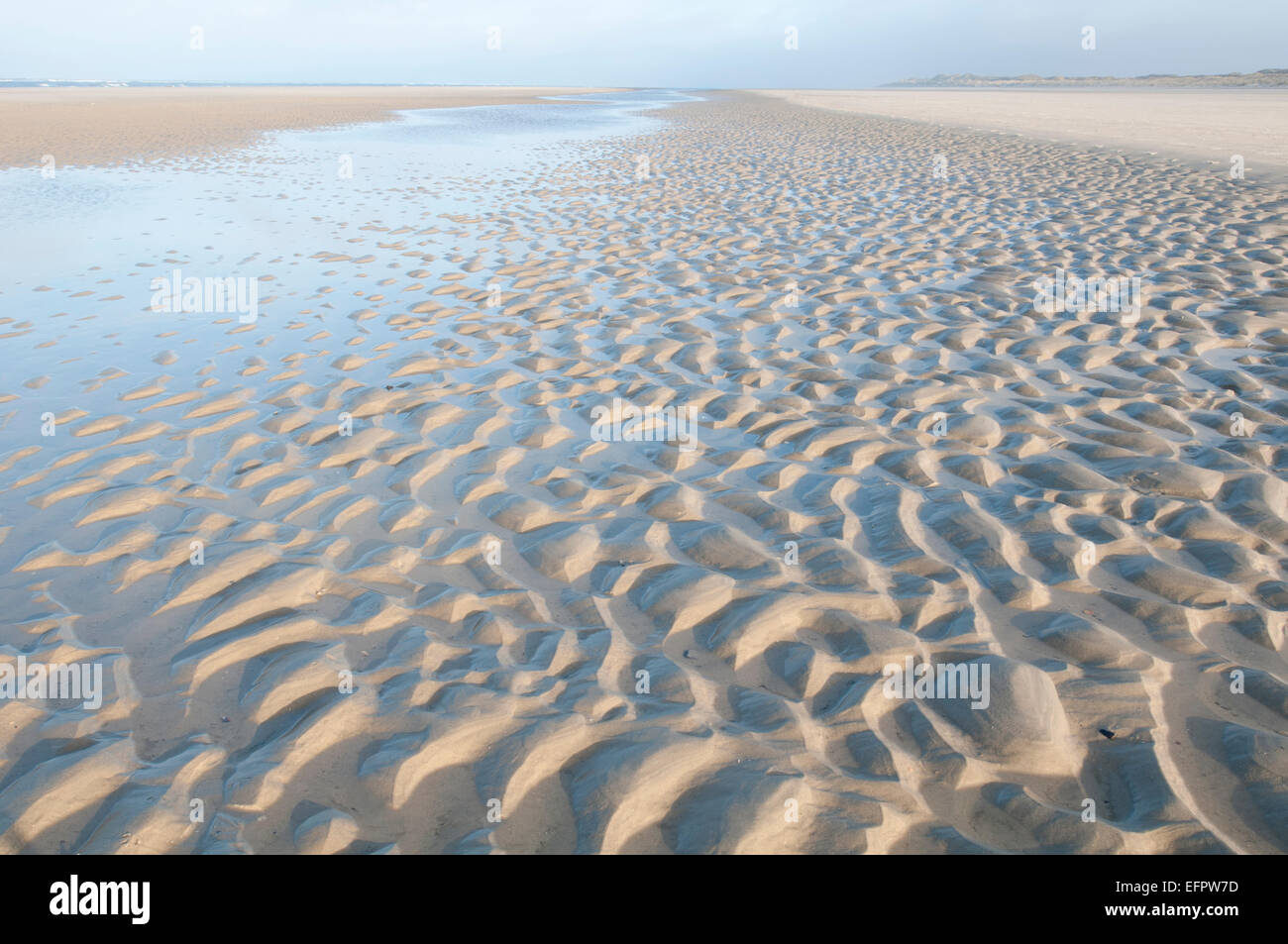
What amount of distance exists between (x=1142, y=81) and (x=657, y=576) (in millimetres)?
153178

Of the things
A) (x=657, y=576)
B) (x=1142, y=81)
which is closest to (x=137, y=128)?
(x=657, y=576)

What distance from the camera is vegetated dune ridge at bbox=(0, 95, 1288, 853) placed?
249 centimetres

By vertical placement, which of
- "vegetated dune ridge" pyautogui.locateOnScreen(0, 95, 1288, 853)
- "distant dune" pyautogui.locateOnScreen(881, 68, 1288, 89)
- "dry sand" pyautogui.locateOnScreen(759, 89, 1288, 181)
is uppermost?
"distant dune" pyautogui.locateOnScreen(881, 68, 1288, 89)

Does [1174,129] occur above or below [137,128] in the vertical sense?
below

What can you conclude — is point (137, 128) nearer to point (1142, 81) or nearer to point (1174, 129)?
point (1174, 129)

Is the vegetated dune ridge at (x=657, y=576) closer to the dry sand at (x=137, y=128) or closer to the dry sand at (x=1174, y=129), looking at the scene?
the dry sand at (x=1174, y=129)

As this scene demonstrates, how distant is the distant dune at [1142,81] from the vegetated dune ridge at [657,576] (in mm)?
84561

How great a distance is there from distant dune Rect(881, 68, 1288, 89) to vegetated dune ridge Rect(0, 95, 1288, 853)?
84561 millimetres

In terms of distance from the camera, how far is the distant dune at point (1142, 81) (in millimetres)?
80375

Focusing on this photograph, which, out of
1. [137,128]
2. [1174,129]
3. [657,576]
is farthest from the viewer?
[137,128]

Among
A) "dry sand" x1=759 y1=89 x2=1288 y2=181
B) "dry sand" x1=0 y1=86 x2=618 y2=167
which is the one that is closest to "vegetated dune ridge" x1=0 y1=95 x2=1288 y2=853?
"dry sand" x1=759 y1=89 x2=1288 y2=181

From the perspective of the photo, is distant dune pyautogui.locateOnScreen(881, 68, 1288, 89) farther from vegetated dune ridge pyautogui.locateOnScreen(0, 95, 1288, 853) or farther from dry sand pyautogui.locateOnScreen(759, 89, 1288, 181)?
vegetated dune ridge pyautogui.locateOnScreen(0, 95, 1288, 853)

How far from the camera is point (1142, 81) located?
121 metres
